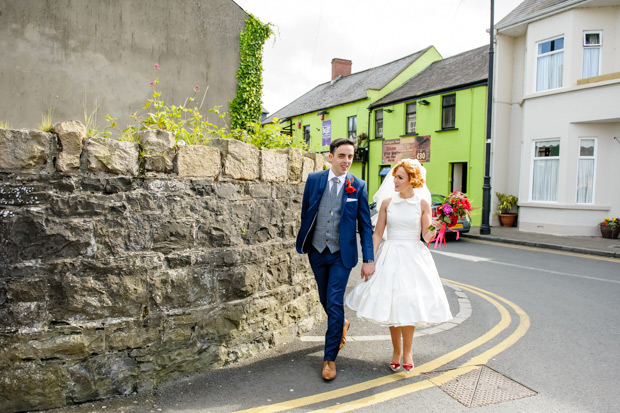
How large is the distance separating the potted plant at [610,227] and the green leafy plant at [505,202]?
4.03 metres

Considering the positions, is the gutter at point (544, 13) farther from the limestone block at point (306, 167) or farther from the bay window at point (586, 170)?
the limestone block at point (306, 167)

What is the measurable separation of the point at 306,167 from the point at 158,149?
2051 mm

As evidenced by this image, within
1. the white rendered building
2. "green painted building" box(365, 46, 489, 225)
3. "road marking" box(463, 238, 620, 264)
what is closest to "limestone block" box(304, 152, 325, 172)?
"road marking" box(463, 238, 620, 264)

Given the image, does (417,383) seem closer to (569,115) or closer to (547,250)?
(547,250)

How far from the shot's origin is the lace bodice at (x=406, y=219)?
4.58 meters

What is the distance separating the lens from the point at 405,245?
14.9 feet

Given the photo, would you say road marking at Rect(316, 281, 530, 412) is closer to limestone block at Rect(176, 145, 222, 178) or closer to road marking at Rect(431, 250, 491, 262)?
limestone block at Rect(176, 145, 222, 178)

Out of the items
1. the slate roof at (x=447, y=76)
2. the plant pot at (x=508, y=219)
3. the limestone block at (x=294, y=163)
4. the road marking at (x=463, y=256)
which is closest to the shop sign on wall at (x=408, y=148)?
the slate roof at (x=447, y=76)

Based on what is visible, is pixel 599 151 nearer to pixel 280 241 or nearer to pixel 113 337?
pixel 280 241

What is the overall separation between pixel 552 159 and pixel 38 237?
18.5 m

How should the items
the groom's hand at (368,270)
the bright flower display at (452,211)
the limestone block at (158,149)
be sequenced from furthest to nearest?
1. the bright flower display at (452,211)
2. the groom's hand at (368,270)
3. the limestone block at (158,149)

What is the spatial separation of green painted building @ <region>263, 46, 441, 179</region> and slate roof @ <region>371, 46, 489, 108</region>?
740 millimetres

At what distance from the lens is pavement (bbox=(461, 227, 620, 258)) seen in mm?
13211

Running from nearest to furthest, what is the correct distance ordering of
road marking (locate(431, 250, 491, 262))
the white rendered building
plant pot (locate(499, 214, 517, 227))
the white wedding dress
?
the white wedding dress, road marking (locate(431, 250, 491, 262)), the white rendered building, plant pot (locate(499, 214, 517, 227))
